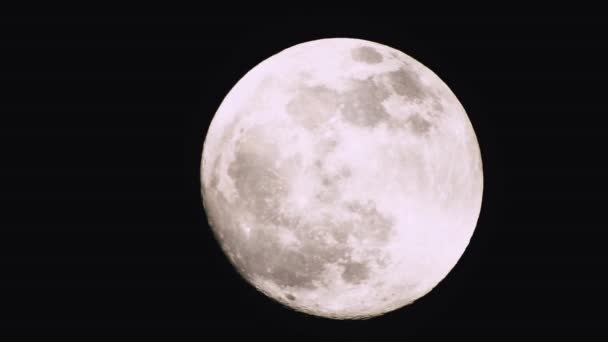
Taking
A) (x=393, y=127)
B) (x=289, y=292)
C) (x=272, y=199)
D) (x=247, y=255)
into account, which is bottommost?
(x=289, y=292)

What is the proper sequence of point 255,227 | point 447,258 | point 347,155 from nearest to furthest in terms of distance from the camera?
point 347,155 → point 255,227 → point 447,258

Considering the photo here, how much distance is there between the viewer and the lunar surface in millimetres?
2561

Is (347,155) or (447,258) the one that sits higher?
(347,155)

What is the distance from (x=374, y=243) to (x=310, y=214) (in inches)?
15.7

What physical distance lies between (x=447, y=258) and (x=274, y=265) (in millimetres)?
1091

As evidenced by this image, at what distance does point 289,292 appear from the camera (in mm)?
2885

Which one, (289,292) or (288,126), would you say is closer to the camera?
(288,126)

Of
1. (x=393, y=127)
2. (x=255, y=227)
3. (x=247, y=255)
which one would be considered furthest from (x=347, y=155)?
(x=247, y=255)

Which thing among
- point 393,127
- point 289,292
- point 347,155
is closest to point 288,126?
point 347,155

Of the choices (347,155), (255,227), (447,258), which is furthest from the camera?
→ (447,258)

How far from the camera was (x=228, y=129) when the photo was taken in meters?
2.89

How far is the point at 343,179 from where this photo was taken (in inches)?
99.6

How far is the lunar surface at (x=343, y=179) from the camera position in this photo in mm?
2561

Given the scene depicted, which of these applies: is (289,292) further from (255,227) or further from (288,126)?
(288,126)
